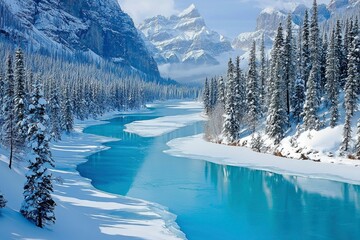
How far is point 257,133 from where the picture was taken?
234ft

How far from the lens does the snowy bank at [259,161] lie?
50875 millimetres

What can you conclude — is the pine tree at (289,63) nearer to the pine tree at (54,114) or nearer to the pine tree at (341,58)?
the pine tree at (341,58)

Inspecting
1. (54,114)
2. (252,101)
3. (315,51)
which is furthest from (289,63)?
(54,114)

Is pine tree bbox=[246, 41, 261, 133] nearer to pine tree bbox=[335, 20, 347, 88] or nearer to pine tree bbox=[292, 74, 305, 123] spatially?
pine tree bbox=[292, 74, 305, 123]

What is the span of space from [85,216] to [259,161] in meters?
35.9

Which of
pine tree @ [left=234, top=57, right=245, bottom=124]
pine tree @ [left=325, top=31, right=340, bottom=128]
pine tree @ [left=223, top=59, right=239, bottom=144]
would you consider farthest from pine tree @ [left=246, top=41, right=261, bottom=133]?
pine tree @ [left=325, top=31, right=340, bottom=128]

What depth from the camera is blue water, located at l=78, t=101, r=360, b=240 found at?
31.5 meters

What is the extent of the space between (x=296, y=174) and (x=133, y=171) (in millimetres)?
22918

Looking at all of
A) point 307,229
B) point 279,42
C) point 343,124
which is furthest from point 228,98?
point 307,229

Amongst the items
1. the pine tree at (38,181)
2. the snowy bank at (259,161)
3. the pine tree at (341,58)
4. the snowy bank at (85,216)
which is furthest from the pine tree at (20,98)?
the pine tree at (341,58)

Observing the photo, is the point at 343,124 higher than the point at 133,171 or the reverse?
higher

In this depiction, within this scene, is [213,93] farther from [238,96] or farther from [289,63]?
[289,63]

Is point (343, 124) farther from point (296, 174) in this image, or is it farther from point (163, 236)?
point (163, 236)

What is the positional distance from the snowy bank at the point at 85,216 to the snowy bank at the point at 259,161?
24.3 meters
